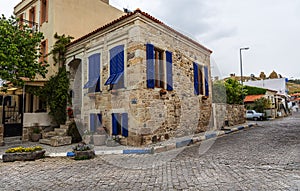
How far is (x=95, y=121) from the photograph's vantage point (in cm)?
1094

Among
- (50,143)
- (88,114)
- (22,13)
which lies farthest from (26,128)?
(22,13)

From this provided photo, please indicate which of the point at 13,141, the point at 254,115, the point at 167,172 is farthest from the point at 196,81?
the point at 254,115

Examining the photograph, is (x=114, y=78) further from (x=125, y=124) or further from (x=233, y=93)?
(x=233, y=93)

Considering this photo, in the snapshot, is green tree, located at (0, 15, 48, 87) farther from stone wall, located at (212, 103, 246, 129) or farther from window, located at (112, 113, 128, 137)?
stone wall, located at (212, 103, 246, 129)

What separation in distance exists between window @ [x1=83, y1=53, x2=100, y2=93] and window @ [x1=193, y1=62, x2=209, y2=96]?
5.73 metres

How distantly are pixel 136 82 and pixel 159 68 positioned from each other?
177 cm

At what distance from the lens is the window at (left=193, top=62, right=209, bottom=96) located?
1299cm

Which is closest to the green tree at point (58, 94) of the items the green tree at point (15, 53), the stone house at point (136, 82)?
the stone house at point (136, 82)

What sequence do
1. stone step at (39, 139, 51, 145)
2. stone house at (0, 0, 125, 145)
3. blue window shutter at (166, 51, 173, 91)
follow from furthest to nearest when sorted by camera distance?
stone house at (0, 0, 125, 145), blue window shutter at (166, 51, 173, 91), stone step at (39, 139, 51, 145)

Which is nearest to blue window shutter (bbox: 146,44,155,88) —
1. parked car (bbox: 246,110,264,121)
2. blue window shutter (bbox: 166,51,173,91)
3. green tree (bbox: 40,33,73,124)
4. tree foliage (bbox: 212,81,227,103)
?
blue window shutter (bbox: 166,51,173,91)

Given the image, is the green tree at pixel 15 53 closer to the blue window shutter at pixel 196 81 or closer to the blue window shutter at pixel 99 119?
the blue window shutter at pixel 99 119

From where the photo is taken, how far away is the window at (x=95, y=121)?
1066 cm

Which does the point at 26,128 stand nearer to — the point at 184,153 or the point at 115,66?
the point at 115,66

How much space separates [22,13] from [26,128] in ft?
31.8
